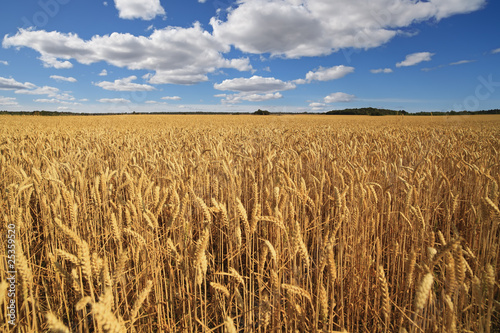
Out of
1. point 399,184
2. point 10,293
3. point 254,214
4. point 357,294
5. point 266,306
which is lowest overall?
point 357,294

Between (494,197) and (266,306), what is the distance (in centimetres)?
169

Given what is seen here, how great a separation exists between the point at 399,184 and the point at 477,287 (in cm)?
221

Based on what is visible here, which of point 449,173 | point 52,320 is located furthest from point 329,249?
point 449,173

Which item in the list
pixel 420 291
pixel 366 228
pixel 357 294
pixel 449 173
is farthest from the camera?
pixel 449 173

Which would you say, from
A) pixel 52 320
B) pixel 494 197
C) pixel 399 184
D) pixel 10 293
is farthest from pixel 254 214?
pixel 399 184

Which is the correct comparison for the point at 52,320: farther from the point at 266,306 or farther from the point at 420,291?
the point at 420,291

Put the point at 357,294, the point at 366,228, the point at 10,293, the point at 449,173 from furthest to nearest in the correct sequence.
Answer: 1. the point at 449,173
2. the point at 366,228
3. the point at 357,294
4. the point at 10,293

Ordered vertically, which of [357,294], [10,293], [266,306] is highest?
[266,306]

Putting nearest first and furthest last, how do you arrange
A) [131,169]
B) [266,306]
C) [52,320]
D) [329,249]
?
[52,320]
[329,249]
[266,306]
[131,169]

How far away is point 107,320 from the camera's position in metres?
0.72

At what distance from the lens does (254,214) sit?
1.29m

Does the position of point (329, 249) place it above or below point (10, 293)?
above

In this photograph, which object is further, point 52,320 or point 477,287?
point 477,287

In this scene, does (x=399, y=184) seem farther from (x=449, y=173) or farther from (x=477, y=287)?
(x=477, y=287)
